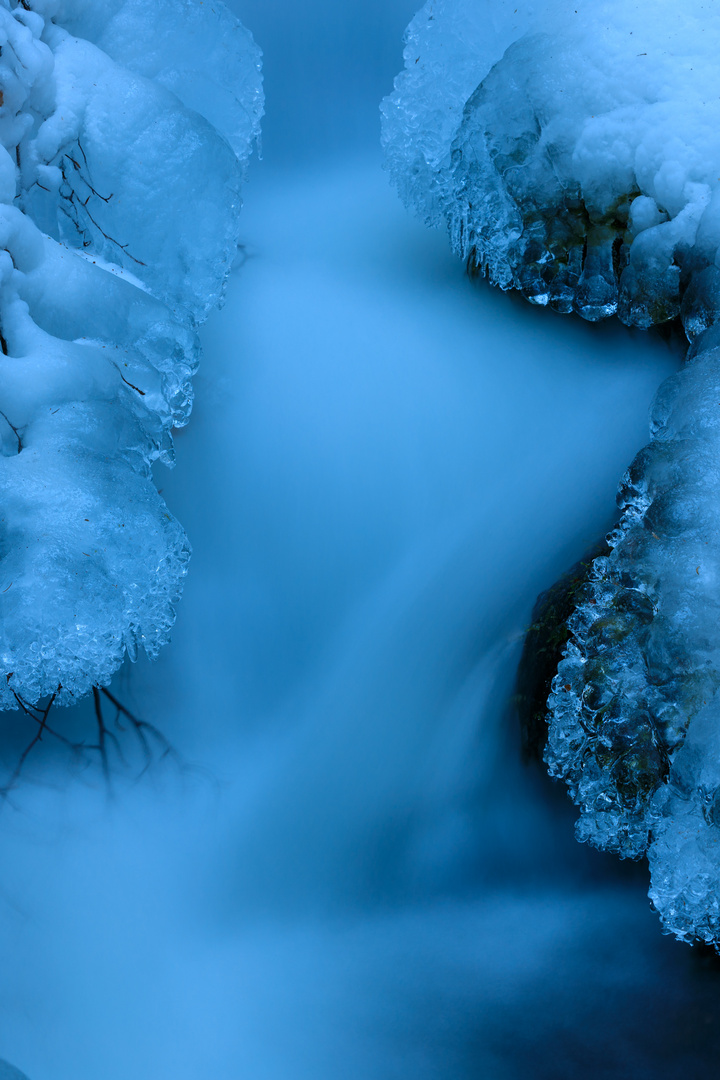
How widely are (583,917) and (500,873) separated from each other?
0.59 ft

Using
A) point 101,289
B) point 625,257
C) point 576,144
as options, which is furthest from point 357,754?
point 576,144

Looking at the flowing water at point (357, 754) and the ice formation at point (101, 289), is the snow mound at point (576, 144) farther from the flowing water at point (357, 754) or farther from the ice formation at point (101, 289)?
the ice formation at point (101, 289)

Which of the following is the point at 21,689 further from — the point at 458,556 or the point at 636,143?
the point at 636,143

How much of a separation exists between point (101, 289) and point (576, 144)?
1114 millimetres

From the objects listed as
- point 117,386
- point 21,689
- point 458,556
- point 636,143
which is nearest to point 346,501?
point 458,556

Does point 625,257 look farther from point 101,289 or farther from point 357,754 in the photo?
point 357,754

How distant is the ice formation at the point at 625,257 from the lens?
1429 millimetres

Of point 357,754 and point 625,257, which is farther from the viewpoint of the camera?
point 625,257

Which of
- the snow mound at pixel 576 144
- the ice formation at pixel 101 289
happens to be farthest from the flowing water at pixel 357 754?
the ice formation at pixel 101 289

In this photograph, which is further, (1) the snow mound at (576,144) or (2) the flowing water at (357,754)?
(1) the snow mound at (576,144)

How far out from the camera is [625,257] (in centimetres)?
197

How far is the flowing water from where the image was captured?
163cm

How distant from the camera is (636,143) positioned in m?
1.85

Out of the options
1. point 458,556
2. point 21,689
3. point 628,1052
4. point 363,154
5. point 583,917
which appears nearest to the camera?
point 21,689
